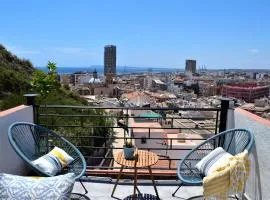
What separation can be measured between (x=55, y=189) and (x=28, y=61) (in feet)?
69.9

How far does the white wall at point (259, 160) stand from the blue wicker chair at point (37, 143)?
1.59 meters

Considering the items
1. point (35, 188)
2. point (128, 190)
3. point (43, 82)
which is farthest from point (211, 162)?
point (43, 82)

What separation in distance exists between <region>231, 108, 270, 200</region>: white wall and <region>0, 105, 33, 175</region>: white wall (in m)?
2.42

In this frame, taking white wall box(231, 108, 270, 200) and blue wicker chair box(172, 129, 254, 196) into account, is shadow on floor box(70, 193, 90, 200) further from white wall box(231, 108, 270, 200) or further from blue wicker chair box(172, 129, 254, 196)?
white wall box(231, 108, 270, 200)

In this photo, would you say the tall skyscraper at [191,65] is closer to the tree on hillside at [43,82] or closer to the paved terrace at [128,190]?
the tree on hillside at [43,82]

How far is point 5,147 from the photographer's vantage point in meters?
2.94

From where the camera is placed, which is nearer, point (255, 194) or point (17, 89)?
point (255, 194)

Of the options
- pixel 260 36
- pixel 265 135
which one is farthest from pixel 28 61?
pixel 260 36

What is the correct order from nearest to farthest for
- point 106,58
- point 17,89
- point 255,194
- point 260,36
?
point 255,194, point 17,89, point 260,36, point 106,58

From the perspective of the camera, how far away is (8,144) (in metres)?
3.01

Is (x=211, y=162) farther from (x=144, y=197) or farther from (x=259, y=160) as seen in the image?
(x=144, y=197)

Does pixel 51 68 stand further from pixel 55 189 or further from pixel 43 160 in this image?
pixel 55 189

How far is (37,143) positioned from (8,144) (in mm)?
310

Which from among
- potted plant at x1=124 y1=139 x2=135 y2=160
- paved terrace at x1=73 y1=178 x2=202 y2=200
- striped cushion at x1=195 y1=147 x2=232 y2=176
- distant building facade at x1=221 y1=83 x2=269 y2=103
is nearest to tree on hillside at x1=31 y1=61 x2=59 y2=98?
paved terrace at x1=73 y1=178 x2=202 y2=200
